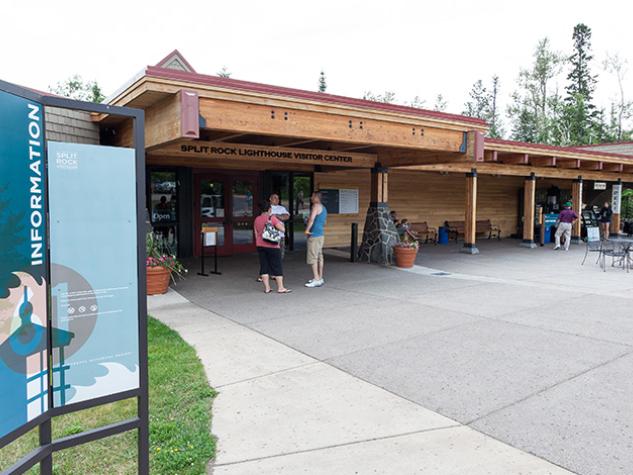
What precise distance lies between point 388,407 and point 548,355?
213 cm

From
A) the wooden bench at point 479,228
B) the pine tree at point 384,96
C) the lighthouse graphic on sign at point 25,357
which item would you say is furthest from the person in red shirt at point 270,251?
the pine tree at point 384,96

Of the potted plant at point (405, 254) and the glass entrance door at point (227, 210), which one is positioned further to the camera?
the glass entrance door at point (227, 210)

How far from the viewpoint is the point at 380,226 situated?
1204 centimetres

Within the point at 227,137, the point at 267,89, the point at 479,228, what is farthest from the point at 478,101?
the point at 267,89

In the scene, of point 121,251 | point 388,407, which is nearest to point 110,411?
point 121,251

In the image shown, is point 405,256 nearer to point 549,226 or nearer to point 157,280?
point 157,280

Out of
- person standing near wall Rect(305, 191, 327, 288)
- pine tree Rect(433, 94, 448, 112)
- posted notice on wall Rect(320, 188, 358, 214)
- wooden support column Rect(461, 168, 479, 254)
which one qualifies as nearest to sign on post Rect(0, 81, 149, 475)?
person standing near wall Rect(305, 191, 327, 288)

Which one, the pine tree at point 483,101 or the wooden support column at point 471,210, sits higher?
the pine tree at point 483,101

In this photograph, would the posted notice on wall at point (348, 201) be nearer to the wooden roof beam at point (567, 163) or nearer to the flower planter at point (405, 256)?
the flower planter at point (405, 256)

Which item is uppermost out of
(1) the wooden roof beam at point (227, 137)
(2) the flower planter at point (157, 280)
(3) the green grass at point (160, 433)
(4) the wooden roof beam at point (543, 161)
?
(4) the wooden roof beam at point (543, 161)

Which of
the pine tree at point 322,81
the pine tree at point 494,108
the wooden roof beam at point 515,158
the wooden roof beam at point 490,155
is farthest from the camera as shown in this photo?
the pine tree at point 494,108

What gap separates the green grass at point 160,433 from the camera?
9.78ft

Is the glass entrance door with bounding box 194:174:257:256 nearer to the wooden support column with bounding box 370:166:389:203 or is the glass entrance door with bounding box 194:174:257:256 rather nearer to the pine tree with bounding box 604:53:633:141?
the wooden support column with bounding box 370:166:389:203

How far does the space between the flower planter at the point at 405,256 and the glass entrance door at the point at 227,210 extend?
4.41 metres
